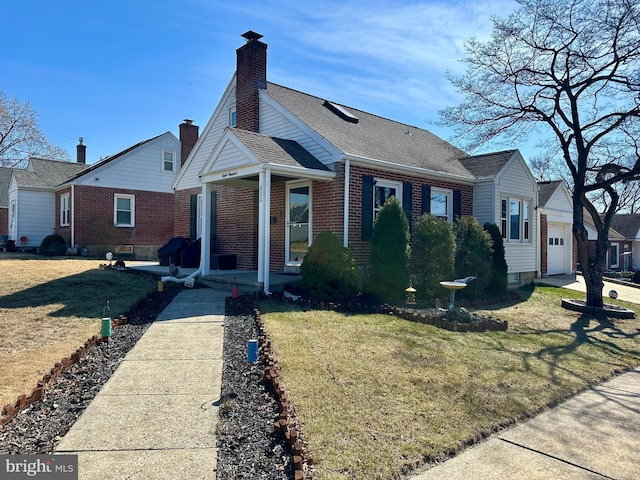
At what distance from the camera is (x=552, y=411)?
14.8 feet

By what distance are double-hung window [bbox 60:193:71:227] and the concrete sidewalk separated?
62.3ft

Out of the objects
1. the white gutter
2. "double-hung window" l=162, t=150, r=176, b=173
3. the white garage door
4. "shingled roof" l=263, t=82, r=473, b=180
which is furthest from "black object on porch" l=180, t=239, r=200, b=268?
the white garage door

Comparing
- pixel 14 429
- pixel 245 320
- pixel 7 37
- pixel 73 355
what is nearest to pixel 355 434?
pixel 14 429

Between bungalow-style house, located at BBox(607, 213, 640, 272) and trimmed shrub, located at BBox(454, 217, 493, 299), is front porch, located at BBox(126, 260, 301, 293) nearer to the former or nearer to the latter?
trimmed shrub, located at BBox(454, 217, 493, 299)

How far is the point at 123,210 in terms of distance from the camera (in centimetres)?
2198

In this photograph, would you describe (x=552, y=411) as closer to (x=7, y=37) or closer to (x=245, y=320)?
(x=245, y=320)

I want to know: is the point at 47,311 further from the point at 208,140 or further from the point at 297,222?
the point at 208,140

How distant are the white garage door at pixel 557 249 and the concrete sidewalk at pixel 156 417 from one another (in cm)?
1755

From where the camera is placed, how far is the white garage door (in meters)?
19.2

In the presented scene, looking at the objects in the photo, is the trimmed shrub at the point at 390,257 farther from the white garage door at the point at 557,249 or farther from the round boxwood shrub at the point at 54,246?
the round boxwood shrub at the point at 54,246

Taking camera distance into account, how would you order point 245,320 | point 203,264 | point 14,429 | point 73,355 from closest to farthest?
point 14,429
point 73,355
point 245,320
point 203,264

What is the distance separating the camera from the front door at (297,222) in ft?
38.3

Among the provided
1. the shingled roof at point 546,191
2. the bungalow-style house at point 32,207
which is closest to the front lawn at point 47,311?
the bungalow-style house at point 32,207

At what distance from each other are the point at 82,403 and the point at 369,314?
558 centimetres
